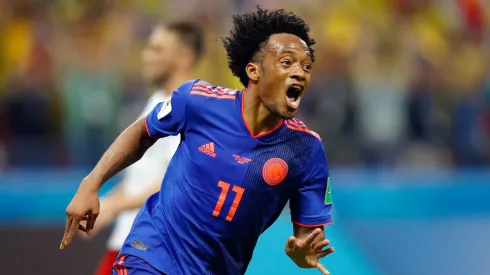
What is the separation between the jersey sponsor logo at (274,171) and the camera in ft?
12.1

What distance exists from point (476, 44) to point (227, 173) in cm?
779

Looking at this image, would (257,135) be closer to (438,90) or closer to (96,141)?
(96,141)

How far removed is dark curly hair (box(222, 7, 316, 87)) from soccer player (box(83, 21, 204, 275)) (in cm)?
116

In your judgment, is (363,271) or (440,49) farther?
(440,49)

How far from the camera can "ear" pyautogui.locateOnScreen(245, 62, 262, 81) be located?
12.4 feet

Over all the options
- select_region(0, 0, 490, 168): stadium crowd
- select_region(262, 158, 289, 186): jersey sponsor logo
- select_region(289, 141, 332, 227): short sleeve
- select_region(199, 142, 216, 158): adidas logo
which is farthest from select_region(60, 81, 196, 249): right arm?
select_region(0, 0, 490, 168): stadium crowd

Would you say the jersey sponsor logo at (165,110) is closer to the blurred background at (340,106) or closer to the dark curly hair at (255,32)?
the dark curly hair at (255,32)

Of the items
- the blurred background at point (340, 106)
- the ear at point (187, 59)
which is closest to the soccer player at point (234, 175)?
the ear at point (187, 59)

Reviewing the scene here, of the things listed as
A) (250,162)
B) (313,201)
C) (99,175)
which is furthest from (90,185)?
(313,201)

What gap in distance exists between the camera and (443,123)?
10.0 meters

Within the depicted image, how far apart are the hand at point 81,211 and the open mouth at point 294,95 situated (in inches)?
36.2

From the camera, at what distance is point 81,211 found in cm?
361

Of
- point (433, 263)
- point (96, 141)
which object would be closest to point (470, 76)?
point (433, 263)

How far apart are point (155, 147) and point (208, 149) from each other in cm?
167
